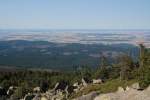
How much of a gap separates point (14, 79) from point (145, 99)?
4045 inches

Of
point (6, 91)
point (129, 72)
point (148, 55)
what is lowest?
point (6, 91)

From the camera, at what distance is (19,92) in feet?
327

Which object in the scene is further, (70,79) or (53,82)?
(70,79)

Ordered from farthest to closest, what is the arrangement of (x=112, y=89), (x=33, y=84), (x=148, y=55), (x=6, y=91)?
1. (x=33, y=84)
2. (x=6, y=91)
3. (x=148, y=55)
4. (x=112, y=89)

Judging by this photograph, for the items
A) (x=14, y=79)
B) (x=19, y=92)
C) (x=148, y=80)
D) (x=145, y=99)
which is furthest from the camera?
(x=14, y=79)

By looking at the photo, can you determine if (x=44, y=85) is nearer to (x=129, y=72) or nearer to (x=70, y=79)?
(x=70, y=79)

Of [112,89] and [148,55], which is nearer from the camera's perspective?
[112,89]

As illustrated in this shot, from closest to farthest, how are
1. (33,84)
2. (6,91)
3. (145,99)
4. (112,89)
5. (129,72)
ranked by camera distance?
(145,99) < (112,89) < (129,72) < (6,91) < (33,84)

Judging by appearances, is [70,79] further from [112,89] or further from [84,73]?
[112,89]

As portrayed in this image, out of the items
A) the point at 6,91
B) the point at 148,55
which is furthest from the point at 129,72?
the point at 6,91

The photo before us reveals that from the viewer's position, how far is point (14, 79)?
130 m

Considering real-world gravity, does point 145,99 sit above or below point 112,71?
above

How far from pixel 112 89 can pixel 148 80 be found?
383 inches

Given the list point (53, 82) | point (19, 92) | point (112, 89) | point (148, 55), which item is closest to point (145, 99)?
point (112, 89)
